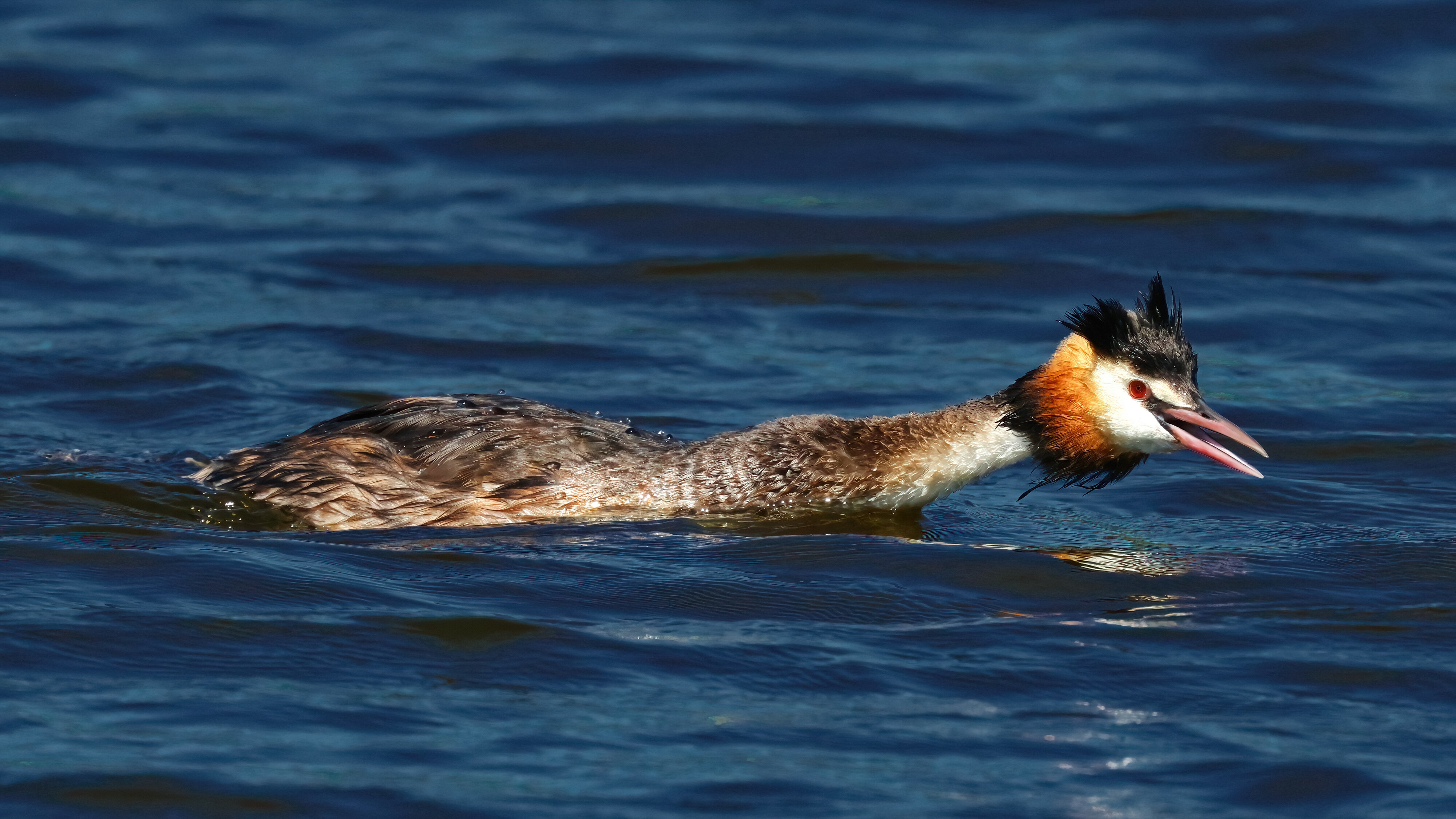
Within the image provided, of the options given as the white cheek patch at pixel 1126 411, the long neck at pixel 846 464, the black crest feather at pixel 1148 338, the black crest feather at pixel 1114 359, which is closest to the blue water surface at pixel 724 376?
the long neck at pixel 846 464

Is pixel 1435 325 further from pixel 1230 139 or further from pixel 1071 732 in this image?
pixel 1071 732

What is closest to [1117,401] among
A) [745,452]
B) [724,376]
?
[745,452]

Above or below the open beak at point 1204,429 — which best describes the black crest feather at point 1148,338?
above

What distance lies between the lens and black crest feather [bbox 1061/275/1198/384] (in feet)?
29.2

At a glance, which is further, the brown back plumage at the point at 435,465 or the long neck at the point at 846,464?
the long neck at the point at 846,464

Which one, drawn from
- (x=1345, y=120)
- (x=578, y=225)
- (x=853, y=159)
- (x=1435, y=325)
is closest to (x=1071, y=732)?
(x=1435, y=325)

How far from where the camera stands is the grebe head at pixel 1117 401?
8.91 meters

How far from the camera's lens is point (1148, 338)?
29.2ft

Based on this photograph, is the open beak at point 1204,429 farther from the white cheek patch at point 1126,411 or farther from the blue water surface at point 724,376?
the blue water surface at point 724,376

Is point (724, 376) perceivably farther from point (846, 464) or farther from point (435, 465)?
point (435, 465)

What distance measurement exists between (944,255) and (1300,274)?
2.52 meters

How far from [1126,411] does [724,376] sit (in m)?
3.47

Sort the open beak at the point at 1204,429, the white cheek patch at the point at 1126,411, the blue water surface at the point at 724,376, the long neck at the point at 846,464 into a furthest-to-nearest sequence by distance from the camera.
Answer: the long neck at the point at 846,464 → the white cheek patch at the point at 1126,411 → the open beak at the point at 1204,429 → the blue water surface at the point at 724,376

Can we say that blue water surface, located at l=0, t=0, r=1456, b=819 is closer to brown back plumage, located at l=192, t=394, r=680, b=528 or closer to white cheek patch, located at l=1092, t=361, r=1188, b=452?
brown back plumage, located at l=192, t=394, r=680, b=528
